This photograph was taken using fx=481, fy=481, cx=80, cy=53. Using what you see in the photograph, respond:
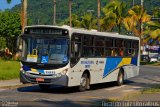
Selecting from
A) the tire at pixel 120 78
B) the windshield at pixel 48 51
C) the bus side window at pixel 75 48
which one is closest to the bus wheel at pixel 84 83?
the bus side window at pixel 75 48

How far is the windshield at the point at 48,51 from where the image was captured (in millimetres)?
20031

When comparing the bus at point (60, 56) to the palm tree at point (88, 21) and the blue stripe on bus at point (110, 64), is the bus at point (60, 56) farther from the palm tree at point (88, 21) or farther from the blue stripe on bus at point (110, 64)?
the palm tree at point (88, 21)

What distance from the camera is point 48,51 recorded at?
65.9 feet

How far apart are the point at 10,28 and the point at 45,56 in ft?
139

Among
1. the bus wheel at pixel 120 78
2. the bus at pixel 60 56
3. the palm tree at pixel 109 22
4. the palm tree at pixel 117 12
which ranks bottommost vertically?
the bus wheel at pixel 120 78

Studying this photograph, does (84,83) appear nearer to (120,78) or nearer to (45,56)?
(45,56)

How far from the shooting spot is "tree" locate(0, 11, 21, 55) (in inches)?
2416

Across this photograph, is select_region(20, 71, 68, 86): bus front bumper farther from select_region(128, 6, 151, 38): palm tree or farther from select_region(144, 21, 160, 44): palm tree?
select_region(128, 6, 151, 38): palm tree

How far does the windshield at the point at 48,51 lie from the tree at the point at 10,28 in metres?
40.7

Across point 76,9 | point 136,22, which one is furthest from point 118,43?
point 76,9

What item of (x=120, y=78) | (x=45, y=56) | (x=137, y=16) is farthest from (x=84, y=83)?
(x=137, y=16)

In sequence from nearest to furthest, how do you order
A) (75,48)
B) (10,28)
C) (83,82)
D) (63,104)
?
(63,104), (75,48), (83,82), (10,28)

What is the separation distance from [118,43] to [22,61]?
6646 mm

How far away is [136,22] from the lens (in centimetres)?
7312
